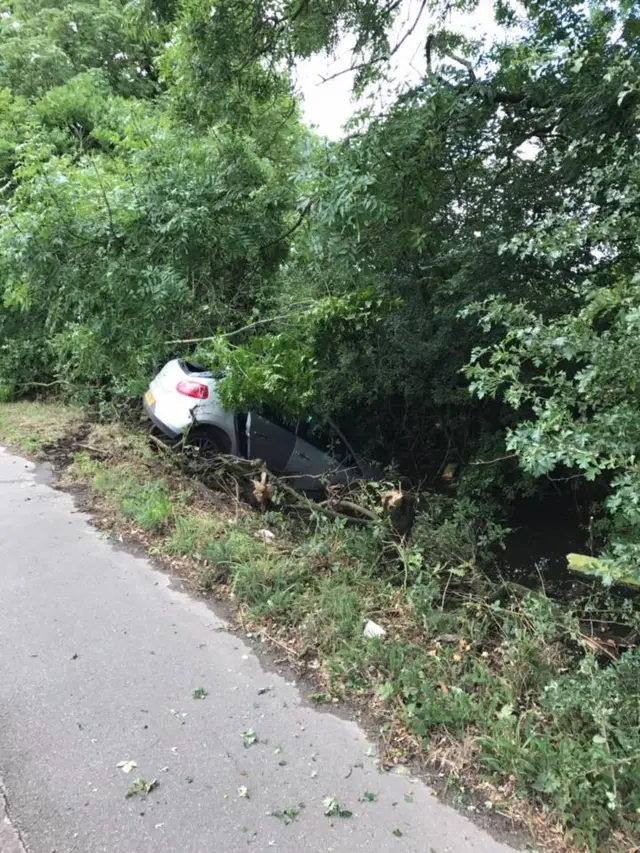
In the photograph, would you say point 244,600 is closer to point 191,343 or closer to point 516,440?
point 516,440

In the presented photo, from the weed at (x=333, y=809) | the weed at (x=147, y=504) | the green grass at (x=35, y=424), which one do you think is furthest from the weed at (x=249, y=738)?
the green grass at (x=35, y=424)

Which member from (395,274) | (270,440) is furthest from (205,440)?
(395,274)

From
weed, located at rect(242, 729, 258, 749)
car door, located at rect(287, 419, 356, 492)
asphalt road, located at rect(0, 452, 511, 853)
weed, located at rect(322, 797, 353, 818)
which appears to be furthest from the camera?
car door, located at rect(287, 419, 356, 492)

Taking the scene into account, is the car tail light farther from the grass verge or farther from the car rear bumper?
the grass verge

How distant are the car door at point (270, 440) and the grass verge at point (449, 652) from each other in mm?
1718

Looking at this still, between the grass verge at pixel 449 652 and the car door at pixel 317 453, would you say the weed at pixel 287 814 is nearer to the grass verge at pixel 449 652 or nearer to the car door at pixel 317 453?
the grass verge at pixel 449 652

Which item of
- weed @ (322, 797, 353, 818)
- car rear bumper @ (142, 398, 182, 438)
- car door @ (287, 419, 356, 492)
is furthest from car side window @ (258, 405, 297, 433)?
weed @ (322, 797, 353, 818)

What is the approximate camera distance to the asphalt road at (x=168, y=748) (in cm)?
229

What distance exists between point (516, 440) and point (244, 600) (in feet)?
7.18

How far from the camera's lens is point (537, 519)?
7809 mm

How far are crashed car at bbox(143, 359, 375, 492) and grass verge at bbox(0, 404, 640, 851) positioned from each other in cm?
158

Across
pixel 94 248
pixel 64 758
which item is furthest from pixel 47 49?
pixel 64 758

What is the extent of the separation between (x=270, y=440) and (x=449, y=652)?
4.55 meters

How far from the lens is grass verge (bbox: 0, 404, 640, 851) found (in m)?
2.45
